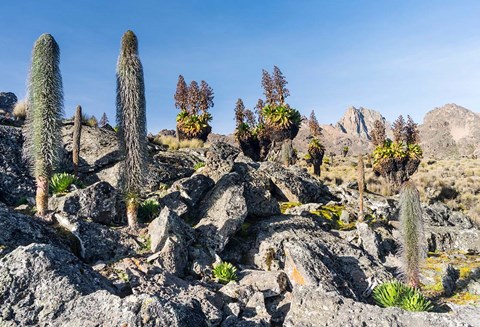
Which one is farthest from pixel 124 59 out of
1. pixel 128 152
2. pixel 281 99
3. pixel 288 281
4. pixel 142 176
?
pixel 281 99

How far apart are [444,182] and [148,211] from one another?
39288 millimetres

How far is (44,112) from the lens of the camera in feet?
34.8

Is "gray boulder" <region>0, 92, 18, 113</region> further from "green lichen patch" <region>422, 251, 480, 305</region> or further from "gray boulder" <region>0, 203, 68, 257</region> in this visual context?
"green lichen patch" <region>422, 251, 480, 305</region>

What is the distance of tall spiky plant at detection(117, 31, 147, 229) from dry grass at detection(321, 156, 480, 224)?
78.1 ft

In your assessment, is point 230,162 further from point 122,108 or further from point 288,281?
point 288,281

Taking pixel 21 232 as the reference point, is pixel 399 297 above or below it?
below

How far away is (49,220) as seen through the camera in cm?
995

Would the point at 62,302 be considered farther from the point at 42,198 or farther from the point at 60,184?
the point at 60,184

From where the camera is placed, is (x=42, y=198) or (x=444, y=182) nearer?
(x=42, y=198)

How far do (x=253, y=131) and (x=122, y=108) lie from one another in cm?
2962

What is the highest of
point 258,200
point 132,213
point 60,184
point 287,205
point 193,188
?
point 60,184

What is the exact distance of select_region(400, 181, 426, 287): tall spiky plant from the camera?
36.3ft

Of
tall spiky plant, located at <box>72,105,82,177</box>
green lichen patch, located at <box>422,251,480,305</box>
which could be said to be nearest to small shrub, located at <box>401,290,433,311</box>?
green lichen patch, located at <box>422,251,480,305</box>

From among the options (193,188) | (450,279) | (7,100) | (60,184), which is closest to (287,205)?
(193,188)
